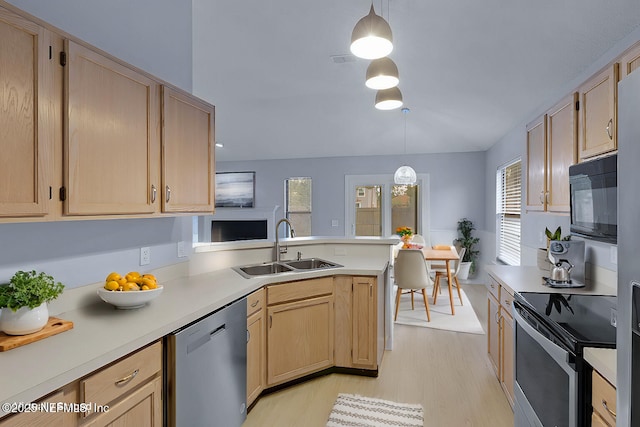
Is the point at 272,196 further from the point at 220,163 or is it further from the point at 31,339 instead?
the point at 31,339

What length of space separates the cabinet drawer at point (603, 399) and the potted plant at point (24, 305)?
208 cm

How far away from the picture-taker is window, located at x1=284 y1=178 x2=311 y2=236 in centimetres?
736

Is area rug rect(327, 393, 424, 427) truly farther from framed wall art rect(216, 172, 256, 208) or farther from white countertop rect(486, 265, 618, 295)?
framed wall art rect(216, 172, 256, 208)

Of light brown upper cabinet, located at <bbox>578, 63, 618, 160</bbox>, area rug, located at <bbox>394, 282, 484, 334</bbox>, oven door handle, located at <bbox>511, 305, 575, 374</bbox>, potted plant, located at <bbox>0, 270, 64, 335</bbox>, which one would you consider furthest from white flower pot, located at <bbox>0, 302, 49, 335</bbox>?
area rug, located at <bbox>394, 282, 484, 334</bbox>

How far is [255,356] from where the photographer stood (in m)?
2.44

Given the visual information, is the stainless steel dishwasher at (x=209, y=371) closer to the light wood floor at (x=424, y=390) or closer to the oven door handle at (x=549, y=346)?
the light wood floor at (x=424, y=390)

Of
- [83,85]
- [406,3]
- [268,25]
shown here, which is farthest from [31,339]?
[406,3]

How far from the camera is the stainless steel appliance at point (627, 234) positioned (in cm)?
90

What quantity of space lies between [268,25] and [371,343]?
107 inches

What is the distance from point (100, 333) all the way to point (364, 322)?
76.9 inches

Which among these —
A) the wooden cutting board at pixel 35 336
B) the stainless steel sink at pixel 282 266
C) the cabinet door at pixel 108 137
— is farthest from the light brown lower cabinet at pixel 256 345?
the wooden cutting board at pixel 35 336

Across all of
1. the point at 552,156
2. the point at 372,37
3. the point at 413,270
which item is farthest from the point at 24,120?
the point at 413,270

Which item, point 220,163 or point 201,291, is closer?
point 201,291

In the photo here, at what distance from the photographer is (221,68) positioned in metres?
3.78
